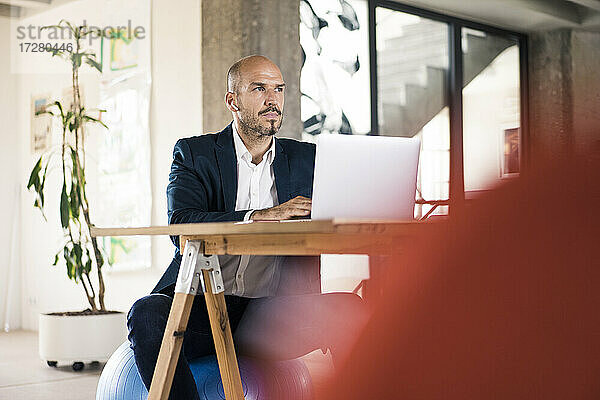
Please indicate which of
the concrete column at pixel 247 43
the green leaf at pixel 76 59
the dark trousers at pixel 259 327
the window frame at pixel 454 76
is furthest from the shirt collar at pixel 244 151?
the window frame at pixel 454 76

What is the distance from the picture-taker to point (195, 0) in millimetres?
4379

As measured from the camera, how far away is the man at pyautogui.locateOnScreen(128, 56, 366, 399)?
6.55 ft

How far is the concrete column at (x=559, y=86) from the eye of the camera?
672 centimetres

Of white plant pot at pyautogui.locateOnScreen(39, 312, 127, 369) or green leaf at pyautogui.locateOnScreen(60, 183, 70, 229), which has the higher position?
green leaf at pyautogui.locateOnScreen(60, 183, 70, 229)

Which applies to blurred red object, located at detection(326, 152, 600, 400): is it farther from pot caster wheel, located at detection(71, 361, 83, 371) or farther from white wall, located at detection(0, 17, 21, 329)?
white wall, located at detection(0, 17, 21, 329)

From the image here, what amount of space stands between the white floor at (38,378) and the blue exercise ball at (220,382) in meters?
0.96

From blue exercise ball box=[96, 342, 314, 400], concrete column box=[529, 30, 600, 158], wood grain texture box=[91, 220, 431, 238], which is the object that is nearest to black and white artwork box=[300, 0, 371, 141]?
concrete column box=[529, 30, 600, 158]

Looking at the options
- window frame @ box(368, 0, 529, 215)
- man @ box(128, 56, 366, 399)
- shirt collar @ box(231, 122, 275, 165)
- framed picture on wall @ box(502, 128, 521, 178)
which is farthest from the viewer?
framed picture on wall @ box(502, 128, 521, 178)

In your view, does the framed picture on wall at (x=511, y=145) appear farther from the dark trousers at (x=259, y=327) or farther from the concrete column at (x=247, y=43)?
the dark trousers at (x=259, y=327)

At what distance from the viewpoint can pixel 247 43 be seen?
403 cm

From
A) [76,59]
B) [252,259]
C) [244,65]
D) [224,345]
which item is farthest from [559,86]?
[224,345]

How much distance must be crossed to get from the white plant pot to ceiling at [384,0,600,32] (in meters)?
3.07

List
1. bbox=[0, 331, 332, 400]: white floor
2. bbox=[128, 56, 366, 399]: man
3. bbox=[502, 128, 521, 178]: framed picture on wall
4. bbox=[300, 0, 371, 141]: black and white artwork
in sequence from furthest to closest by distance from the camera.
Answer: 1. bbox=[502, 128, 521, 178]: framed picture on wall
2. bbox=[300, 0, 371, 141]: black and white artwork
3. bbox=[0, 331, 332, 400]: white floor
4. bbox=[128, 56, 366, 399]: man

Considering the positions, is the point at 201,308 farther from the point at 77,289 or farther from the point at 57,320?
the point at 77,289
